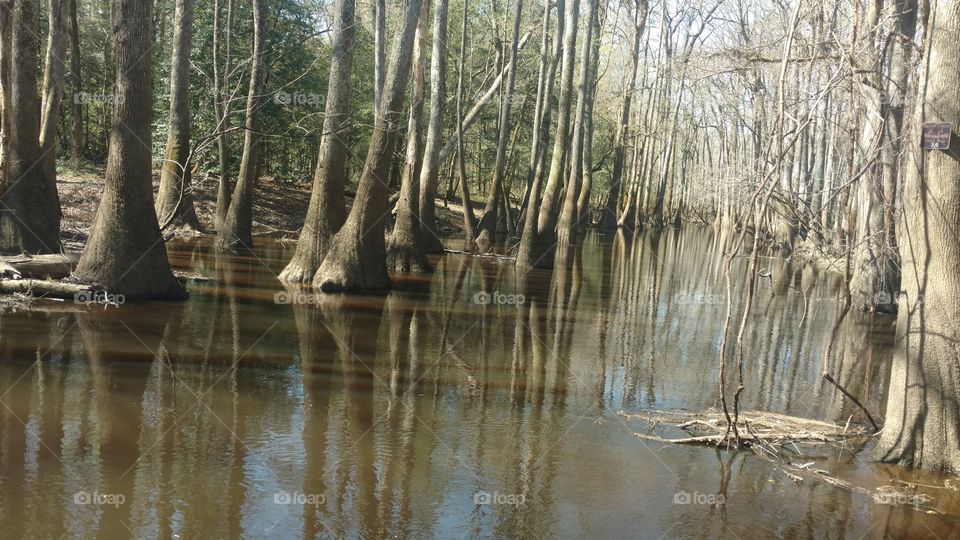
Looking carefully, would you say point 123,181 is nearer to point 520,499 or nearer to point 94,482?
point 94,482

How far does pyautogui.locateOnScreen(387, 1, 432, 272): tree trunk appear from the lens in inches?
693

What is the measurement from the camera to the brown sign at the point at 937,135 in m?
6.57

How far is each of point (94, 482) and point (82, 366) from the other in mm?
2923

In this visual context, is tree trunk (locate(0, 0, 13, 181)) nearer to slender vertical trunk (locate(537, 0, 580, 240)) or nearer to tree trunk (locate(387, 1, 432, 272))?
tree trunk (locate(387, 1, 432, 272))

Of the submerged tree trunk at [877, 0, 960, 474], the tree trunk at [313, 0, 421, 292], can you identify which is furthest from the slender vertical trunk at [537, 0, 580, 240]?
the submerged tree trunk at [877, 0, 960, 474]

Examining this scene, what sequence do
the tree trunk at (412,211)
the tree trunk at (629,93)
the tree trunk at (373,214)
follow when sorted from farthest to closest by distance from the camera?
the tree trunk at (629,93)
the tree trunk at (412,211)
the tree trunk at (373,214)

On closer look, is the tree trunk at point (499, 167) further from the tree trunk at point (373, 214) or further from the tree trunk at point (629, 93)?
the tree trunk at point (373, 214)

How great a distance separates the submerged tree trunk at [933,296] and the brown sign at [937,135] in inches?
2.8

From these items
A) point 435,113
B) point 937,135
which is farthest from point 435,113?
point 937,135

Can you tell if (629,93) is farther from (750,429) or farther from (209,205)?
(750,429)

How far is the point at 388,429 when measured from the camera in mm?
6801

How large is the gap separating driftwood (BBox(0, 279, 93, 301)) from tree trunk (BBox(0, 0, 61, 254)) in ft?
7.47

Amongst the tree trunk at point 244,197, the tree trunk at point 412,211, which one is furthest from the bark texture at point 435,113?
the tree trunk at point 244,197

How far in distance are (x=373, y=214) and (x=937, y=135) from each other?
922 centimetres
